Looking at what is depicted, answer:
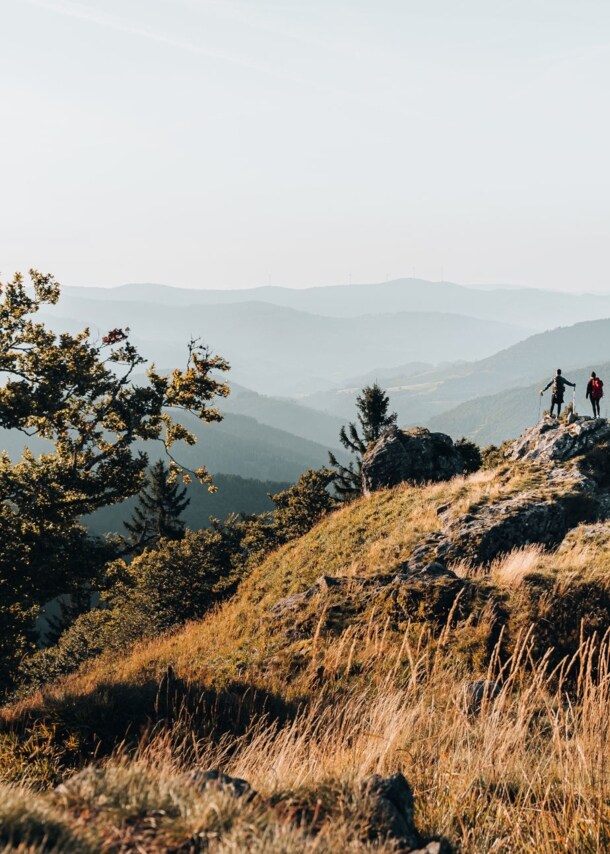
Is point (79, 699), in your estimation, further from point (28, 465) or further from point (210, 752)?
point (28, 465)

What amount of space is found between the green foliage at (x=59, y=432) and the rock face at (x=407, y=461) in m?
15.3

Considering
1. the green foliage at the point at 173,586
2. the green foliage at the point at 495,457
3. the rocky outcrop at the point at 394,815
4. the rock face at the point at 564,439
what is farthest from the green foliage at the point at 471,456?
the rocky outcrop at the point at 394,815

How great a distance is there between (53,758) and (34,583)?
1100cm

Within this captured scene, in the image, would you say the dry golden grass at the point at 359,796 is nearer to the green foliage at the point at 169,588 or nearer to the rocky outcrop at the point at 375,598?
the rocky outcrop at the point at 375,598

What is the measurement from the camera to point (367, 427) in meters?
65.8

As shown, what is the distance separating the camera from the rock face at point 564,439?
24.5 m

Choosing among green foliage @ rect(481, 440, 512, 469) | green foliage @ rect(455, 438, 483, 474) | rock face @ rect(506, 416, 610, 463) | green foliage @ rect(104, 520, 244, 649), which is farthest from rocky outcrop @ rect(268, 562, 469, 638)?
green foliage @ rect(455, 438, 483, 474)

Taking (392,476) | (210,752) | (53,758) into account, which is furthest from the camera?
(392,476)

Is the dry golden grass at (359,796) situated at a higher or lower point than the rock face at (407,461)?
higher

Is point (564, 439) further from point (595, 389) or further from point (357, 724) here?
Result: point (357, 724)

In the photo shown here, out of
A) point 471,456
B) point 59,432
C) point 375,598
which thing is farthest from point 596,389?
point 471,456

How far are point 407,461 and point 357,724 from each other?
1068 inches

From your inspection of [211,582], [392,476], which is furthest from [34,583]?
[211,582]

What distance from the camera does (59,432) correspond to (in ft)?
56.6
